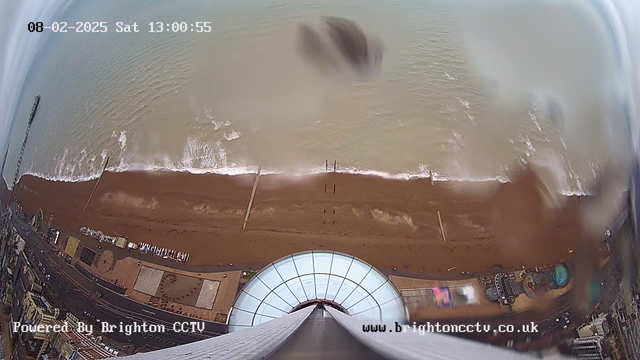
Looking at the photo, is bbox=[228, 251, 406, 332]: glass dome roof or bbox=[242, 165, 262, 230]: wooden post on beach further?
bbox=[242, 165, 262, 230]: wooden post on beach

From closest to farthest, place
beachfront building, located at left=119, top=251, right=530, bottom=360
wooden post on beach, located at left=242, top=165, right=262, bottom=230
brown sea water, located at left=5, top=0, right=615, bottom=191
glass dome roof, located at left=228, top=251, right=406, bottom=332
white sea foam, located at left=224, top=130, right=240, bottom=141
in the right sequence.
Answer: beachfront building, located at left=119, top=251, right=530, bottom=360 → glass dome roof, located at left=228, top=251, right=406, bottom=332 → wooden post on beach, located at left=242, top=165, right=262, bottom=230 → brown sea water, located at left=5, top=0, right=615, bottom=191 → white sea foam, located at left=224, top=130, right=240, bottom=141

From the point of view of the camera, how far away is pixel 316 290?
3236 millimetres

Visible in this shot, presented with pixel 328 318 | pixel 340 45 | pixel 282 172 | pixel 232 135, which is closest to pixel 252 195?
pixel 282 172

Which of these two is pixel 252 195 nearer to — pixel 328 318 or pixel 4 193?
pixel 328 318

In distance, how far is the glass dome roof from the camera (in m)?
3.21

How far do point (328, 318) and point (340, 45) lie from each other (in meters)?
2.36

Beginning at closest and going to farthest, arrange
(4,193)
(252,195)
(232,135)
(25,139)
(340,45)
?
1. (4,193)
2. (25,139)
3. (252,195)
4. (232,135)
5. (340,45)

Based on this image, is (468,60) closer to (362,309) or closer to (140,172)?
(362,309)

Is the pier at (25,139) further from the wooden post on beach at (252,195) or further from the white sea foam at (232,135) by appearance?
the wooden post on beach at (252,195)

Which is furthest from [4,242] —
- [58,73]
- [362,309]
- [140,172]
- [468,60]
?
[468,60]

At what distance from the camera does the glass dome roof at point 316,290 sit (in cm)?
321

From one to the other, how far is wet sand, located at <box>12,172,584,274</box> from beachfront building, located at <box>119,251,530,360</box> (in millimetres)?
167
